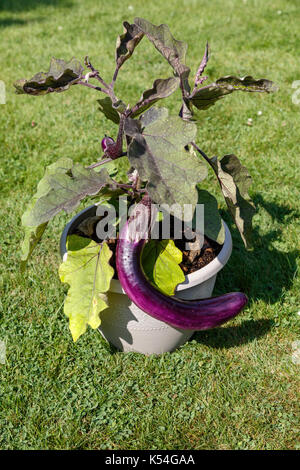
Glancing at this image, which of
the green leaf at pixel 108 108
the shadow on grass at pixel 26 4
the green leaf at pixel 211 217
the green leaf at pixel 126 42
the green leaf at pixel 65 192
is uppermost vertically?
the green leaf at pixel 126 42

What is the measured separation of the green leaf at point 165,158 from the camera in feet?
3.97

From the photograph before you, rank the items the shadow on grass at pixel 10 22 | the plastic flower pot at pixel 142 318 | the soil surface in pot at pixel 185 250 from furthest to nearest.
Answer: the shadow on grass at pixel 10 22 → the soil surface in pot at pixel 185 250 → the plastic flower pot at pixel 142 318

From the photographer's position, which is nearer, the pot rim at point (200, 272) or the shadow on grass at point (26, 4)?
the pot rim at point (200, 272)

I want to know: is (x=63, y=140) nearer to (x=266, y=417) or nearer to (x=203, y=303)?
(x=203, y=303)

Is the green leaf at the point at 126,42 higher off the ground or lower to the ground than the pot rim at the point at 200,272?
higher

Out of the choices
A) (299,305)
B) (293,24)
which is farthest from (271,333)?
(293,24)

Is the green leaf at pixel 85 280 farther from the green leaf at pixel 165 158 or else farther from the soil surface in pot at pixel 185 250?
the green leaf at pixel 165 158

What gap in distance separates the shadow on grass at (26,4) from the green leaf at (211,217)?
18.3 ft

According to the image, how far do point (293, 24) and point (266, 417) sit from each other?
444 centimetres

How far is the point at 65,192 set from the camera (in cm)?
132

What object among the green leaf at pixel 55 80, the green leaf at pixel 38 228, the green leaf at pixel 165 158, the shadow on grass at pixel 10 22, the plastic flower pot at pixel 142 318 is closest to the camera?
the green leaf at pixel 165 158

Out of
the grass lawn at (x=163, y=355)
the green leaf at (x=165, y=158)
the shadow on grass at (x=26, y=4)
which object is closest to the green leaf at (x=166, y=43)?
the green leaf at (x=165, y=158)

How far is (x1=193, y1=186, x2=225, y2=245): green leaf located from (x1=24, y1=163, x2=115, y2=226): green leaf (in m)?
0.35

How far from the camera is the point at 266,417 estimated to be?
5.35ft
